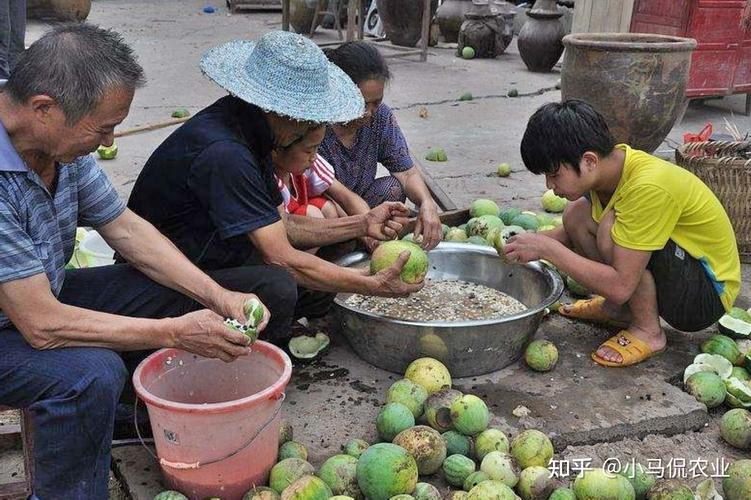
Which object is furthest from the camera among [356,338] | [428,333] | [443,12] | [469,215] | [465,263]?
[443,12]

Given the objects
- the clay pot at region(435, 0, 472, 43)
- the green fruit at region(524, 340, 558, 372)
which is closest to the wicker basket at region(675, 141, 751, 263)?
the green fruit at region(524, 340, 558, 372)

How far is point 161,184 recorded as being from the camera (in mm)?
2791

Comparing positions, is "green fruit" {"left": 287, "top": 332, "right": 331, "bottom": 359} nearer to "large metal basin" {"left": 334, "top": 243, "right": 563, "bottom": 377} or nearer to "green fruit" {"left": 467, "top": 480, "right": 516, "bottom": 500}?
"large metal basin" {"left": 334, "top": 243, "right": 563, "bottom": 377}

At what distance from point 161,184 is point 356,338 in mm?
982

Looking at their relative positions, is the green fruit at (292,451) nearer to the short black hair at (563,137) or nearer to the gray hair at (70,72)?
the gray hair at (70,72)

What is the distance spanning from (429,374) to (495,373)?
43 cm

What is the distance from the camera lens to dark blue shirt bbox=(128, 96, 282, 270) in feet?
8.49

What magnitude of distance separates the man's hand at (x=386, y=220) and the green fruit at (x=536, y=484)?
1.25 meters

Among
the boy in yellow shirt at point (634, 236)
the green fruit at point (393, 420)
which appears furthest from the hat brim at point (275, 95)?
the green fruit at point (393, 420)

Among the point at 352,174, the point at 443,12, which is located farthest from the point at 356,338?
the point at 443,12

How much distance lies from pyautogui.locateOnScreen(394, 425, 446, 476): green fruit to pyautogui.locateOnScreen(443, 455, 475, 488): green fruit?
3cm

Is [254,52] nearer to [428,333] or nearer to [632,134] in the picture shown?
[428,333]

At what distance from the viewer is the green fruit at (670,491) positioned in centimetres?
233

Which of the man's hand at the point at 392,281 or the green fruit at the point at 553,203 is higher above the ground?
the man's hand at the point at 392,281
